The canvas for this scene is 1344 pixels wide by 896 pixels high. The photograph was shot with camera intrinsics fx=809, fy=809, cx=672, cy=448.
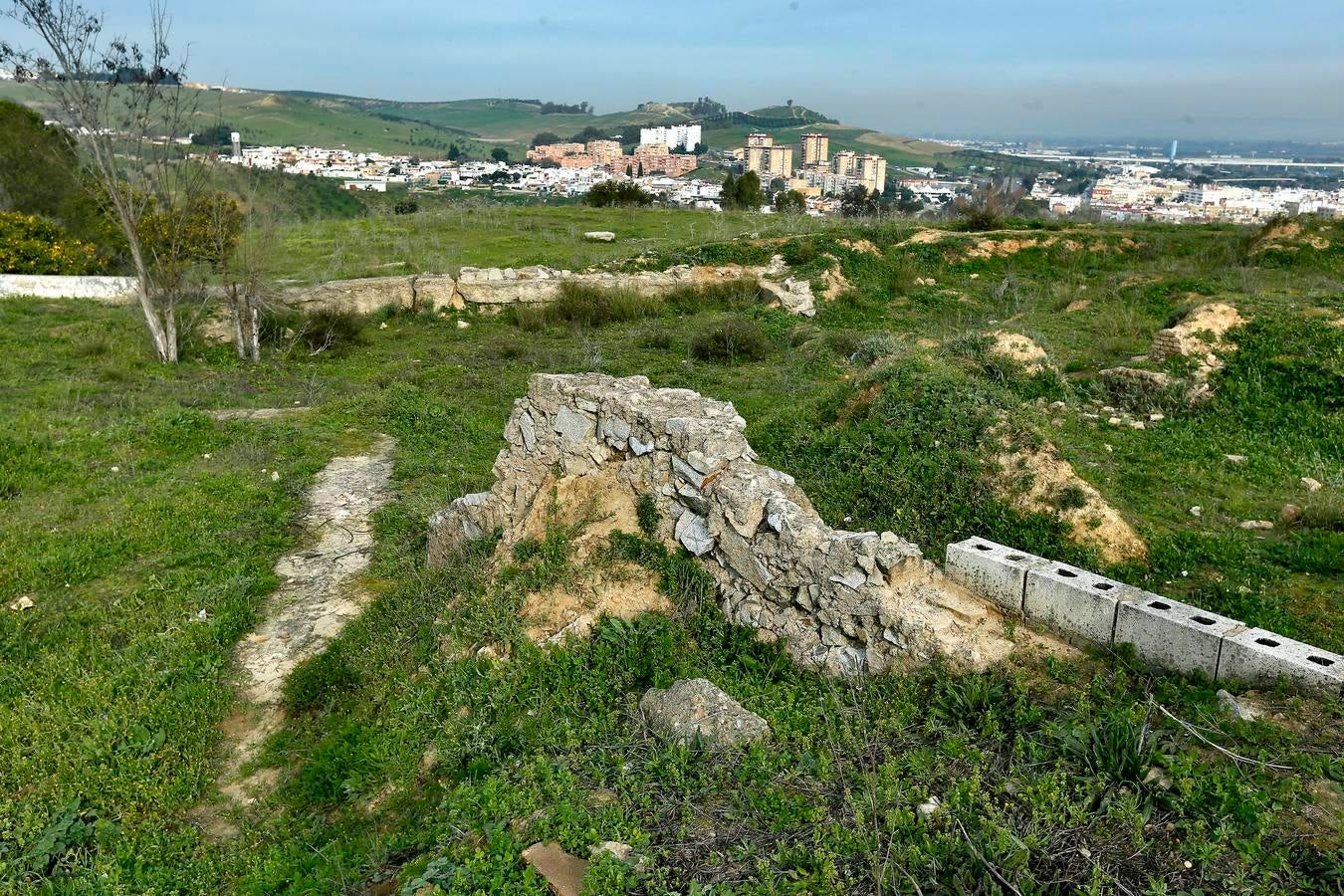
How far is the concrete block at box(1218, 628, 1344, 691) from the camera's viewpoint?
157 inches

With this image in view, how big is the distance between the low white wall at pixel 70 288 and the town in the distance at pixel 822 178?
13975mm

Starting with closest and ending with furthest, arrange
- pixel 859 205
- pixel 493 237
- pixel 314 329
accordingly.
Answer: pixel 314 329, pixel 493 237, pixel 859 205

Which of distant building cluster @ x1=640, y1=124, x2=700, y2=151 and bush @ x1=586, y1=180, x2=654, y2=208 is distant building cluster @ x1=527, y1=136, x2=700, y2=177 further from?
bush @ x1=586, y1=180, x2=654, y2=208

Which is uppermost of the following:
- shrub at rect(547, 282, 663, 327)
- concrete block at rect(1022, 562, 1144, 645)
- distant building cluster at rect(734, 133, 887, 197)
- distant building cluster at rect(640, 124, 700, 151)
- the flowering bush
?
distant building cluster at rect(640, 124, 700, 151)

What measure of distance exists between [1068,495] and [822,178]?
5736cm

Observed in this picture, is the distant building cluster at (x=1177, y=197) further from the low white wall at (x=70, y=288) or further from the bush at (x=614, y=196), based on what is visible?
the low white wall at (x=70, y=288)

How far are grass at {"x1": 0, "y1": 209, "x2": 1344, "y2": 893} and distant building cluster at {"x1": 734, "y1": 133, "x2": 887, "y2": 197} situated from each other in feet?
149

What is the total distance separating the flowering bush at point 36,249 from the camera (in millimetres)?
17891

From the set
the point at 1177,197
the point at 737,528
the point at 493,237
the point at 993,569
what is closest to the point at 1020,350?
the point at 993,569

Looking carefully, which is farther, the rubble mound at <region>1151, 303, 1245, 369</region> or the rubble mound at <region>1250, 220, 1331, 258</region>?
the rubble mound at <region>1250, 220, 1331, 258</region>

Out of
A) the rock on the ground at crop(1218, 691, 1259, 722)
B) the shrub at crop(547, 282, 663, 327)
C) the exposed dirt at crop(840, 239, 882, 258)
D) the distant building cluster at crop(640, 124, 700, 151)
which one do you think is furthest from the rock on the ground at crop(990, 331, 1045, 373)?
the distant building cluster at crop(640, 124, 700, 151)

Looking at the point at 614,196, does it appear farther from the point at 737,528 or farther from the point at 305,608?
the point at 737,528

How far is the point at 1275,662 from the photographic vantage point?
13.5 feet

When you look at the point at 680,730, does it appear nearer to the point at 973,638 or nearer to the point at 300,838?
the point at 973,638
